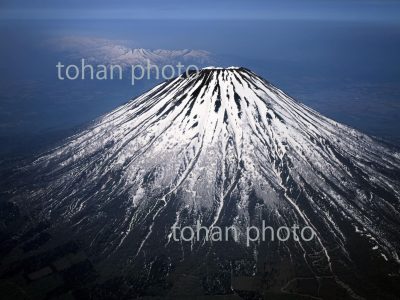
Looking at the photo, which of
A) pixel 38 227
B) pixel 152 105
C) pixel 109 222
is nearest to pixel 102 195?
pixel 109 222

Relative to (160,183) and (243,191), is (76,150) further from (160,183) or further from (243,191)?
(243,191)
